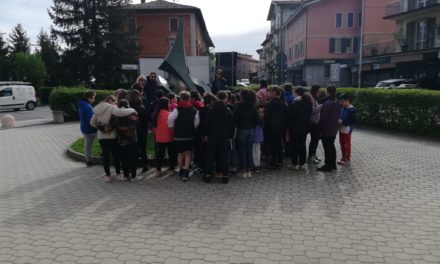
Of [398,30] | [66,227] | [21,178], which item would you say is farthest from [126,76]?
[66,227]

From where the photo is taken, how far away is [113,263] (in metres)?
4.09

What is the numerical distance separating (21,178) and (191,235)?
5026mm

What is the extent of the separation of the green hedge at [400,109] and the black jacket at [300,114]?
20.3ft

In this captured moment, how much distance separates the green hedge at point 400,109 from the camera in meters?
11.7

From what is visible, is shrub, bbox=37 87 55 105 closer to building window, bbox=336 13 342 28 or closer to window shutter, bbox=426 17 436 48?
building window, bbox=336 13 342 28

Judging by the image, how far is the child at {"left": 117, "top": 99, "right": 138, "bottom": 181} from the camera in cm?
714

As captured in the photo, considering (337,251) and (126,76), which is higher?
(126,76)

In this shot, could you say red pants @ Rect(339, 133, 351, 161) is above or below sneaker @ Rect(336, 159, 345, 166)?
above

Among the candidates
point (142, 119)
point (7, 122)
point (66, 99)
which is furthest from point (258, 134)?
point (7, 122)

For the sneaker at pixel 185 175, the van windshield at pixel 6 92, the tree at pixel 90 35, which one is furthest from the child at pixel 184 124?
the tree at pixel 90 35

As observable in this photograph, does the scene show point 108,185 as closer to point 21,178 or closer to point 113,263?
point 21,178

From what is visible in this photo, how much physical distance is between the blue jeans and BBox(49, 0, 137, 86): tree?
30211 millimetres

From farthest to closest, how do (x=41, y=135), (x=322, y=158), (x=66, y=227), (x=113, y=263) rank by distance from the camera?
(x=41, y=135) < (x=322, y=158) < (x=66, y=227) < (x=113, y=263)

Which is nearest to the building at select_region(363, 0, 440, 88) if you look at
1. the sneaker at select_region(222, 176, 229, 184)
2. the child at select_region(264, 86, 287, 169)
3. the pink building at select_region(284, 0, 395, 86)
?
the pink building at select_region(284, 0, 395, 86)
